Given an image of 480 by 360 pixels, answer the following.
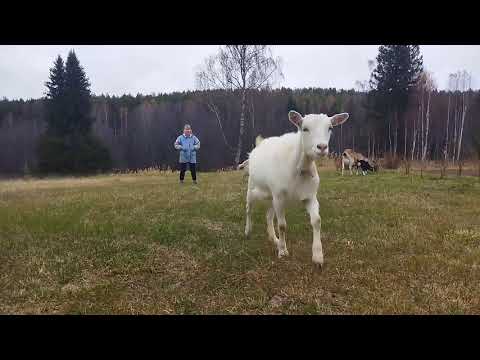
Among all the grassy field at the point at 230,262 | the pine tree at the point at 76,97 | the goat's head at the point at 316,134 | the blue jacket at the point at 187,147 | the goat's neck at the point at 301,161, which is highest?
the pine tree at the point at 76,97

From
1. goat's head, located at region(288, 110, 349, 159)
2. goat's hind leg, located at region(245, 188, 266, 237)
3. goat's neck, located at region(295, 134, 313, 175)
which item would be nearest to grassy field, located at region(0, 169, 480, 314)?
goat's hind leg, located at region(245, 188, 266, 237)

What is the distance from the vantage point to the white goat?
5.39 m

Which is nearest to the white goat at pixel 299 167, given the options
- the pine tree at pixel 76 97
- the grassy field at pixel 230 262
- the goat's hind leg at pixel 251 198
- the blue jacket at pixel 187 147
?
the goat's hind leg at pixel 251 198

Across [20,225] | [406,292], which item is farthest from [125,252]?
[406,292]

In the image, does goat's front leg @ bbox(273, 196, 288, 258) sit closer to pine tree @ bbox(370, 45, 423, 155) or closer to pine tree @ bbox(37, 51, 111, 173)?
pine tree @ bbox(370, 45, 423, 155)

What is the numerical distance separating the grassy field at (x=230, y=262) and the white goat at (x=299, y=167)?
718 millimetres

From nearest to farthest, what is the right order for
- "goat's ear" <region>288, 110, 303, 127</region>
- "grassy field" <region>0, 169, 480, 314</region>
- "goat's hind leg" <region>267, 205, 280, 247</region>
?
1. "grassy field" <region>0, 169, 480, 314</region>
2. "goat's ear" <region>288, 110, 303, 127</region>
3. "goat's hind leg" <region>267, 205, 280, 247</region>

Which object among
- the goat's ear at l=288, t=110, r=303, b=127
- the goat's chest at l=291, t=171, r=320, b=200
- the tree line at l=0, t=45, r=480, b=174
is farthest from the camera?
the tree line at l=0, t=45, r=480, b=174

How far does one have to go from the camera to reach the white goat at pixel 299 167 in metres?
5.39

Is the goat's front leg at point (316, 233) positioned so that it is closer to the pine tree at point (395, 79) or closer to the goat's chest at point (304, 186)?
the goat's chest at point (304, 186)

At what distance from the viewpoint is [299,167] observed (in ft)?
19.2
